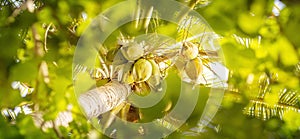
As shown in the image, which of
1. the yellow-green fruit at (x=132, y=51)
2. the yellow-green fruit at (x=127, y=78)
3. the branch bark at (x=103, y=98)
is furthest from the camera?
the yellow-green fruit at (x=127, y=78)

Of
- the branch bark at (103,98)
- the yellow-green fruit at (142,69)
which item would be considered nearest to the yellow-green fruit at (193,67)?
the yellow-green fruit at (142,69)

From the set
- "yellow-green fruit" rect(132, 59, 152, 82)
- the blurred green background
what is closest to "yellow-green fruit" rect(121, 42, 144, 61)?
"yellow-green fruit" rect(132, 59, 152, 82)

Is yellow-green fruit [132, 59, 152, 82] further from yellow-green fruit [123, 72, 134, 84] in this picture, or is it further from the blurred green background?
the blurred green background

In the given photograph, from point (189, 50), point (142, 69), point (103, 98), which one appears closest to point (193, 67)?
point (189, 50)

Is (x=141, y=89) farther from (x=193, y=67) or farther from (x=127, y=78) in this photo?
(x=193, y=67)

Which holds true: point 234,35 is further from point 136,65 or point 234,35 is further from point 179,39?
point 136,65

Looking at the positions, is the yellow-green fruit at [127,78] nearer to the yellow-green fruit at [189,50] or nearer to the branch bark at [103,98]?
the branch bark at [103,98]
